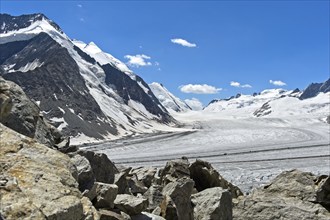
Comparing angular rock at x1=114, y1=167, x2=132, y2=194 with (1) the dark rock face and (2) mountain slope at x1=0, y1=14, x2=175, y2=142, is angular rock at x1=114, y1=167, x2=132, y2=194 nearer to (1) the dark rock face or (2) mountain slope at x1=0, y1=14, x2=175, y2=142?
(1) the dark rock face

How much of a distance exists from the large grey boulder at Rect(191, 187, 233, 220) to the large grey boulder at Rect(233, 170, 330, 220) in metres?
0.70

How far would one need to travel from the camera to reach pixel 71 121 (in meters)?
111

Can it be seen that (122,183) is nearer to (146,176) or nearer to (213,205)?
(213,205)

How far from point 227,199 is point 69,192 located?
19.1 feet

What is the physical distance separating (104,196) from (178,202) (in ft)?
9.09

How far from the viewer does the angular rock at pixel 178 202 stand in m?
9.66

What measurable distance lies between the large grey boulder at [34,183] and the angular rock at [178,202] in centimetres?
314

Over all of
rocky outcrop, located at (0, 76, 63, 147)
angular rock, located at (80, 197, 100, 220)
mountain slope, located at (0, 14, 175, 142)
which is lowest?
angular rock, located at (80, 197, 100, 220)

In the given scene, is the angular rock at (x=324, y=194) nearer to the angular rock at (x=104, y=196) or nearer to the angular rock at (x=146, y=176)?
the angular rock at (x=104, y=196)

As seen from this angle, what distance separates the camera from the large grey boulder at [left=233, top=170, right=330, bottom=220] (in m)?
10.8

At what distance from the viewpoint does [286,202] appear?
11.3 metres

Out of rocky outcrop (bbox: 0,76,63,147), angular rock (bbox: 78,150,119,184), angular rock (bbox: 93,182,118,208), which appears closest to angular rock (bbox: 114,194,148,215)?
angular rock (bbox: 93,182,118,208)

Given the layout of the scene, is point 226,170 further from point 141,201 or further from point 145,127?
point 145,127

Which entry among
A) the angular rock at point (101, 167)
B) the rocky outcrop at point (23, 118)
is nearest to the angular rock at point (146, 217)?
the rocky outcrop at point (23, 118)
